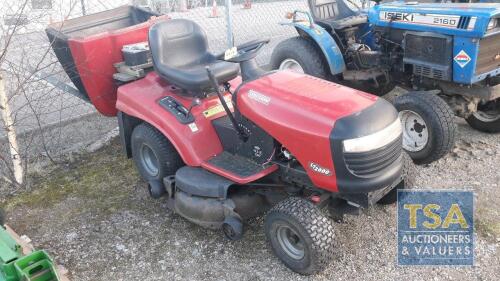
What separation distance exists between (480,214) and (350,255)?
108cm

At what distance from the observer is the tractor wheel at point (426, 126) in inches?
145

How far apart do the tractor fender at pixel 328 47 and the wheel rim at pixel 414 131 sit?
947 millimetres

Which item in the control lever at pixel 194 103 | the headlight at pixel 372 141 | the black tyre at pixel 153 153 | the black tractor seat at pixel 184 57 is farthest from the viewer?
the black tyre at pixel 153 153

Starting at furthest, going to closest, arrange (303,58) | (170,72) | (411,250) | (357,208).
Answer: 1. (303,58)
2. (170,72)
3. (411,250)
4. (357,208)

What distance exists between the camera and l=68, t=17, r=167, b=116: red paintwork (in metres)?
3.73

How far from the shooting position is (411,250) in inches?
119

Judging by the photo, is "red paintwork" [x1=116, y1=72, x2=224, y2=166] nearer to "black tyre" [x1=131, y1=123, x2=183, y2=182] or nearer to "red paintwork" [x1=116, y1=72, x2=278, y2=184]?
"red paintwork" [x1=116, y1=72, x2=278, y2=184]

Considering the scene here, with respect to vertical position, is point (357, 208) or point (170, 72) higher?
point (170, 72)

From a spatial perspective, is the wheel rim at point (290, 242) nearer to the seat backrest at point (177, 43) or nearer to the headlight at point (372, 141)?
the headlight at point (372, 141)

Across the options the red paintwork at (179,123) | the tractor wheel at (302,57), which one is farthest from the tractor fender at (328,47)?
the red paintwork at (179,123)

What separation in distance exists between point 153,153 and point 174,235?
0.74 metres

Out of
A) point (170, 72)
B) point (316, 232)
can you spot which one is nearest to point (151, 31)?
point (170, 72)

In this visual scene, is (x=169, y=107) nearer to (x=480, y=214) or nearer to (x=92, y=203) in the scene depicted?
(x=92, y=203)

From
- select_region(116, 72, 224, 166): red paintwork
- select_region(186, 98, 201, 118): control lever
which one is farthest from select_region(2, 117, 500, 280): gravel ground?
select_region(186, 98, 201, 118): control lever
